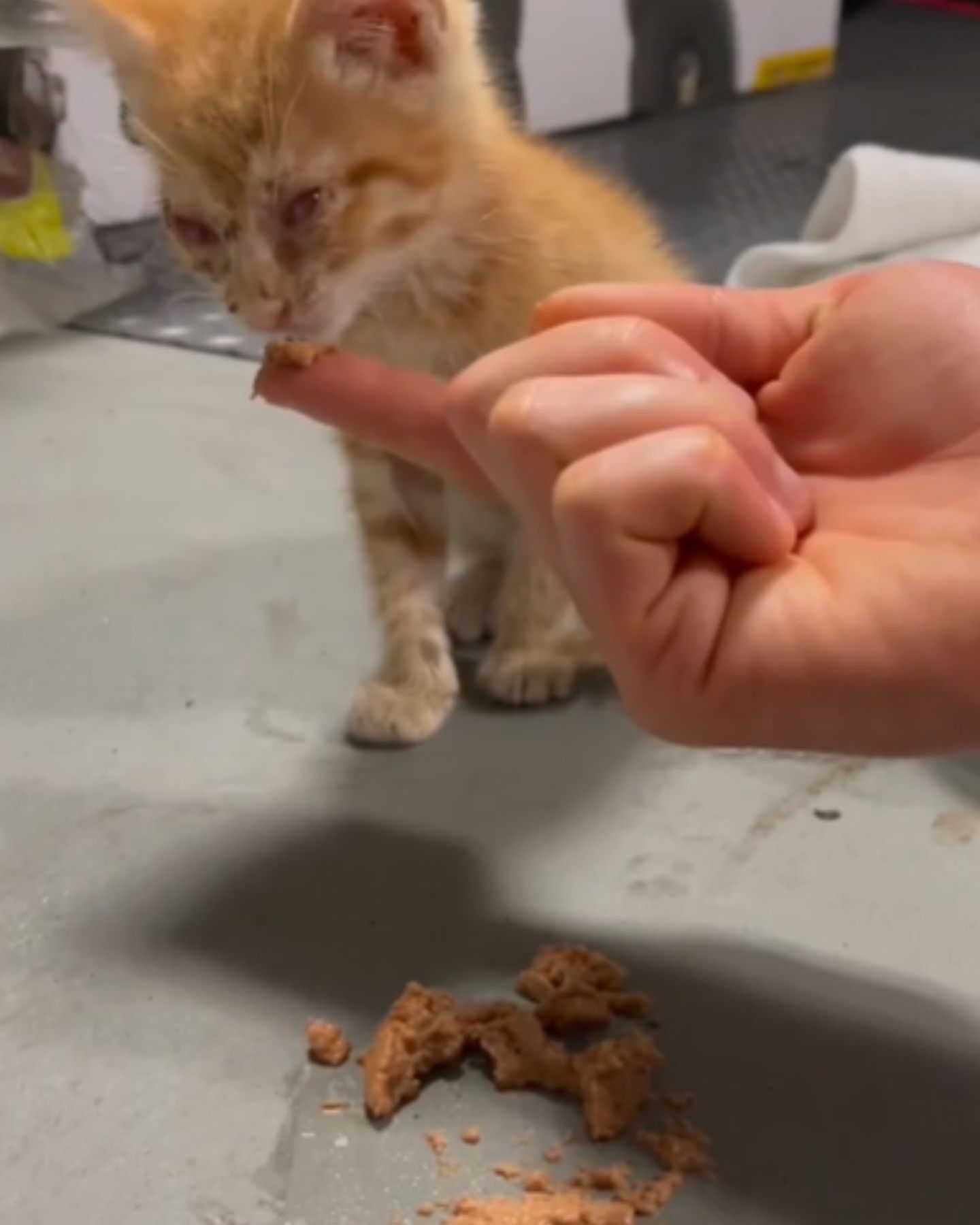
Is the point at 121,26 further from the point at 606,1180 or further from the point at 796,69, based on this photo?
the point at 796,69

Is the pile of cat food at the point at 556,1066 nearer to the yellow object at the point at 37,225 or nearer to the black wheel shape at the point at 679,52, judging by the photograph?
the yellow object at the point at 37,225

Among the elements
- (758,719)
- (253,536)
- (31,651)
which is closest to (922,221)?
(253,536)

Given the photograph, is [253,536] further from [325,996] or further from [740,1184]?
[740,1184]

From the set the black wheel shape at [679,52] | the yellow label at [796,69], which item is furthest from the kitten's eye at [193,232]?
the yellow label at [796,69]

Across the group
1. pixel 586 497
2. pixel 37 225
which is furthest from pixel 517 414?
pixel 37 225

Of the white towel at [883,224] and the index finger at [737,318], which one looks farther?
the white towel at [883,224]

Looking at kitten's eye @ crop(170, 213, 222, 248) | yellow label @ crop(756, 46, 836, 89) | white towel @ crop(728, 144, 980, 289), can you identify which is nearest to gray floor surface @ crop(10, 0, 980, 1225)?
kitten's eye @ crop(170, 213, 222, 248)
